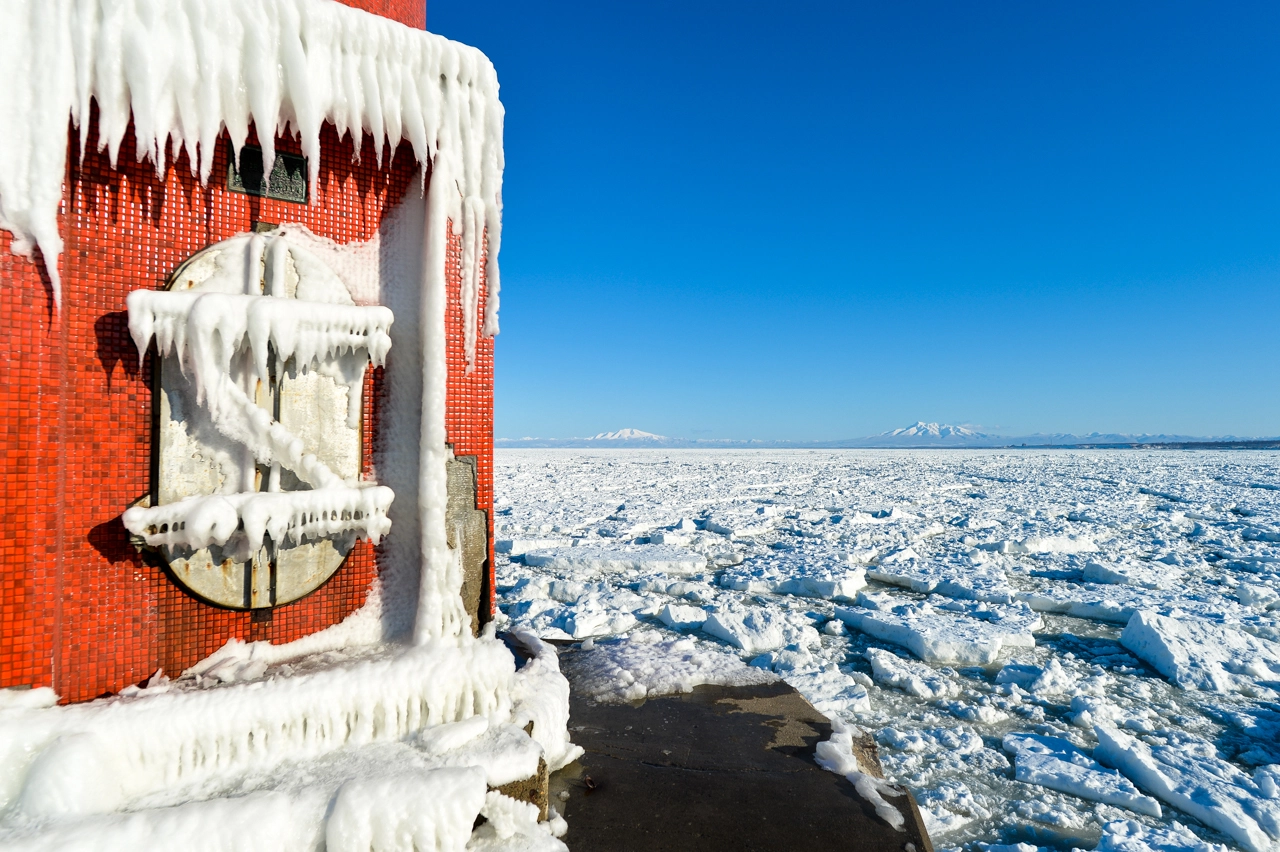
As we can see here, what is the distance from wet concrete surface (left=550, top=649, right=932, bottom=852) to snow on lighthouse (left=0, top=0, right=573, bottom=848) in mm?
385

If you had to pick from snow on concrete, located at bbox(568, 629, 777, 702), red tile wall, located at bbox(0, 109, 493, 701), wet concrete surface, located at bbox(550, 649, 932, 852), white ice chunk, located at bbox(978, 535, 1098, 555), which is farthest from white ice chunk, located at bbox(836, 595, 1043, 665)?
red tile wall, located at bbox(0, 109, 493, 701)

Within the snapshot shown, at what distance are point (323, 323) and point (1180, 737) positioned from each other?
6880 millimetres

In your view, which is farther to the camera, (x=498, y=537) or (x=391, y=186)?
(x=498, y=537)

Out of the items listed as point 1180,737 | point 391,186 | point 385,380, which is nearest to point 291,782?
point 385,380

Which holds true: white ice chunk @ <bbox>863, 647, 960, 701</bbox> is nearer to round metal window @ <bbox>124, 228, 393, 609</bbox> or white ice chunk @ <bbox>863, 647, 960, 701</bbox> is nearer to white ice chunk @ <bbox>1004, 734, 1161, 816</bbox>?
white ice chunk @ <bbox>1004, 734, 1161, 816</bbox>

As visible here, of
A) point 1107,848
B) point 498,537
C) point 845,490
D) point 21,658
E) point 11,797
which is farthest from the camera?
point 845,490

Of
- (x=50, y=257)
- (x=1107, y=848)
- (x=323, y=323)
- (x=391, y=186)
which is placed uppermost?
(x=391, y=186)

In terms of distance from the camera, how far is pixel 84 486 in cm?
306

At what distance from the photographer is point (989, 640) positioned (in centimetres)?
654

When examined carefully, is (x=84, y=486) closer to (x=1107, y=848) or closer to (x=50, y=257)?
(x=50, y=257)

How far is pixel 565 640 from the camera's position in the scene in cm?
639

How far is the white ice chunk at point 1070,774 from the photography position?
13.5 feet

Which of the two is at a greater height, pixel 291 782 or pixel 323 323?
pixel 323 323

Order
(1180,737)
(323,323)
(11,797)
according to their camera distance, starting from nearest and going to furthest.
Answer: (11,797)
(323,323)
(1180,737)
